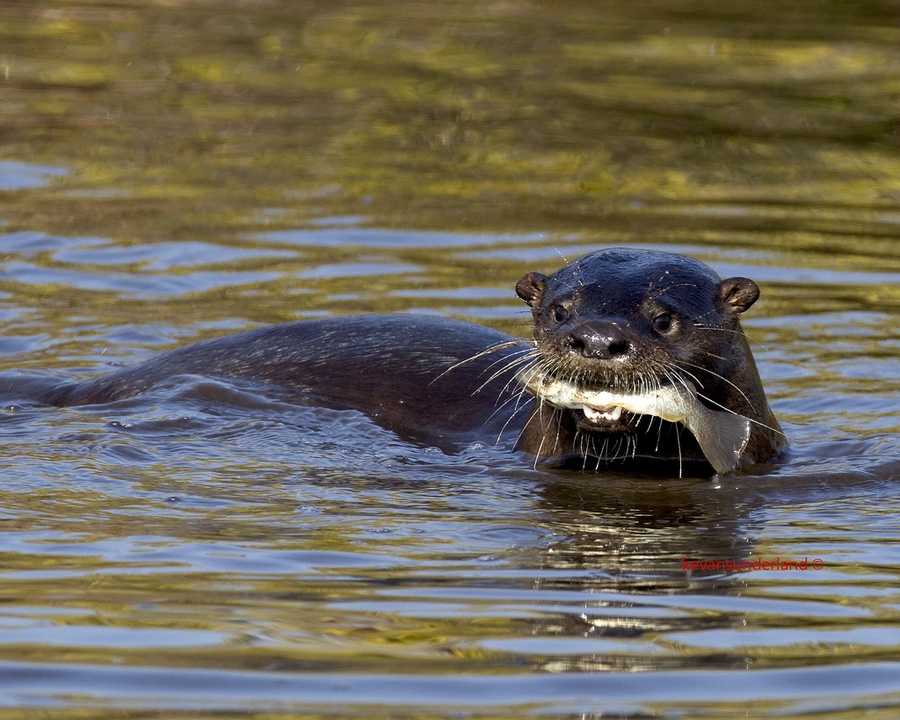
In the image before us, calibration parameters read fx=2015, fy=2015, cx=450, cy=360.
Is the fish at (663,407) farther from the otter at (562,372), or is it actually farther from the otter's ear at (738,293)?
the otter's ear at (738,293)

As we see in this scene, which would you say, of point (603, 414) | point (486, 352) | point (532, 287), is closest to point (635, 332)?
point (603, 414)

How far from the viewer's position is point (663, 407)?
6160 mm

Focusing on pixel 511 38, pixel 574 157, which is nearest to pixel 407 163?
pixel 574 157

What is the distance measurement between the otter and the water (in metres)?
0.16

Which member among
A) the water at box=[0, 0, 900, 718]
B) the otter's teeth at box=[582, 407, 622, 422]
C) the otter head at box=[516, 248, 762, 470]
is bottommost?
the water at box=[0, 0, 900, 718]

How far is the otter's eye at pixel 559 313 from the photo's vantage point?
631 cm

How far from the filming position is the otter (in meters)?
6.16

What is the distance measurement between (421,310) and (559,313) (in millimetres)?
3415

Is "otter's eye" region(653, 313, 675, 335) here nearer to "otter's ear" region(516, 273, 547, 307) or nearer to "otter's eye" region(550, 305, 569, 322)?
"otter's eye" region(550, 305, 569, 322)

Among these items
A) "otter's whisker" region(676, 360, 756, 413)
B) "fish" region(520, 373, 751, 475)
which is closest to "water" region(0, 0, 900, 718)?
"fish" region(520, 373, 751, 475)

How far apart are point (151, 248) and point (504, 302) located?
2148 mm

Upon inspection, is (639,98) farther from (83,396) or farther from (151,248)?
(83,396)

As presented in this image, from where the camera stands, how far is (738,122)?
14.1m

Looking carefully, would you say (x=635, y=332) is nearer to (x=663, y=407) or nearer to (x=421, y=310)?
(x=663, y=407)
